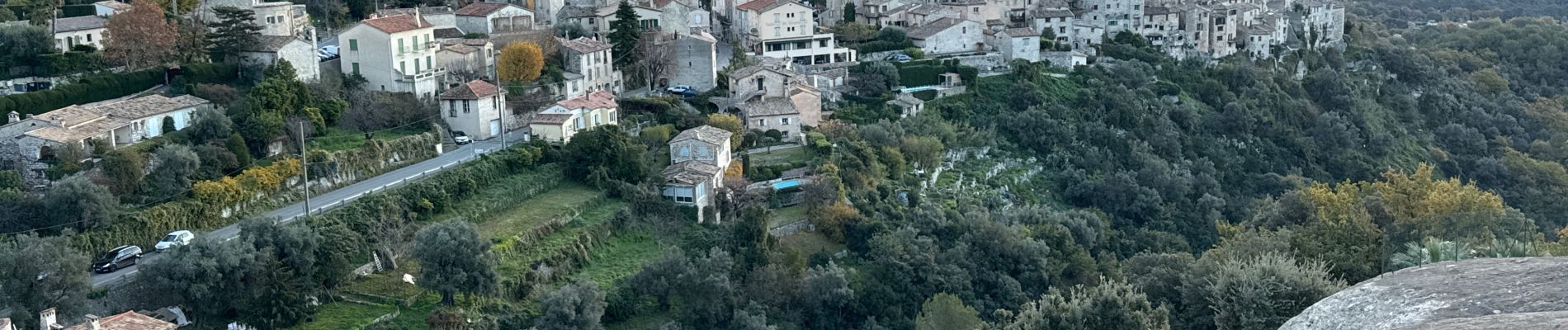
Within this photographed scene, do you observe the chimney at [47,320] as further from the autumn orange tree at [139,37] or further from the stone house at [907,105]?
the stone house at [907,105]

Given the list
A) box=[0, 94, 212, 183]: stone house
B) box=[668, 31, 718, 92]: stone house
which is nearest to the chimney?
box=[0, 94, 212, 183]: stone house

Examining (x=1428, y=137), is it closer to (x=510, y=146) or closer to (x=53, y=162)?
(x=510, y=146)

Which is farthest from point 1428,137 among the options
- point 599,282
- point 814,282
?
point 599,282

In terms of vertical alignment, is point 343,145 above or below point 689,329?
above

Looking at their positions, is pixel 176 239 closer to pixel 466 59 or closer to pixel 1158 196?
pixel 466 59

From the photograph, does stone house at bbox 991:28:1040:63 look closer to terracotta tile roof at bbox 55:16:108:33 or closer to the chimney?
terracotta tile roof at bbox 55:16:108:33

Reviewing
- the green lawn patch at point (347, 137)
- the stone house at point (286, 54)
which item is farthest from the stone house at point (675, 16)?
the green lawn patch at point (347, 137)
